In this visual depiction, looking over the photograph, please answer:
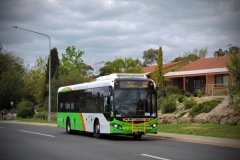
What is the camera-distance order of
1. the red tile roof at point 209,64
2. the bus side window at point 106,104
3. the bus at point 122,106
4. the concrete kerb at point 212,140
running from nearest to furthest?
the concrete kerb at point 212,140, the bus at point 122,106, the bus side window at point 106,104, the red tile roof at point 209,64

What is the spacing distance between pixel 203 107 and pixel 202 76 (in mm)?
19953

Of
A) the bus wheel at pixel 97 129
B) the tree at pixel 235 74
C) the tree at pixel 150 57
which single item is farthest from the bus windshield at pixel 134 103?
the tree at pixel 150 57

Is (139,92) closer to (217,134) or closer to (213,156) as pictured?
(217,134)

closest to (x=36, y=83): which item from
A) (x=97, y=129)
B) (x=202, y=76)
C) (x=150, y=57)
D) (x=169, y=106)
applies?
(x=150, y=57)

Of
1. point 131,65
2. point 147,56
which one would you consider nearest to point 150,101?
point 131,65

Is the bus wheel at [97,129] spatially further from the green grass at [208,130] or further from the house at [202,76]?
the house at [202,76]

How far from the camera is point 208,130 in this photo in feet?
82.6

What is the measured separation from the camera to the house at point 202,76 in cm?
4706

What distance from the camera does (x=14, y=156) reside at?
14.6 meters

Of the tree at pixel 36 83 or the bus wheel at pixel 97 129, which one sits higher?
the tree at pixel 36 83

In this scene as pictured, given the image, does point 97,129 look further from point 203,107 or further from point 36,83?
point 36,83

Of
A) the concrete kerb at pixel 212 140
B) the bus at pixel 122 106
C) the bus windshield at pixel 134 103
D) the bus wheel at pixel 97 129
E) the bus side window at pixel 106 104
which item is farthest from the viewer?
the bus wheel at pixel 97 129

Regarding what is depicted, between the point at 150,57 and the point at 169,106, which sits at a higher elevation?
the point at 150,57

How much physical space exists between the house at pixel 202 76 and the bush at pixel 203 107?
11199mm
